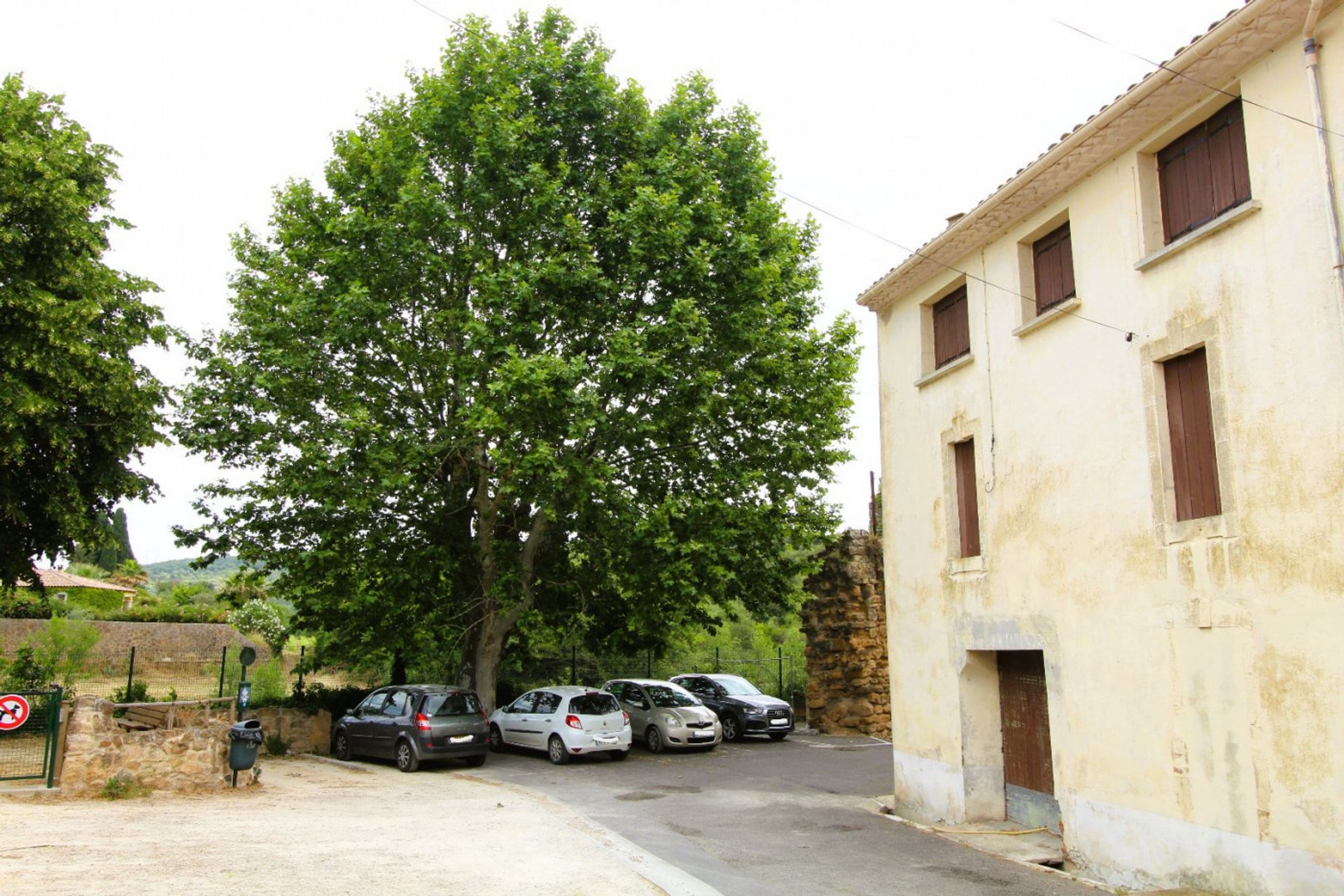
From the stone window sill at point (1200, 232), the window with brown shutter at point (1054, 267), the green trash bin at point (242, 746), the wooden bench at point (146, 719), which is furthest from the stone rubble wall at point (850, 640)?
the wooden bench at point (146, 719)

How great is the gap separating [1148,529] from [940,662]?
4369mm

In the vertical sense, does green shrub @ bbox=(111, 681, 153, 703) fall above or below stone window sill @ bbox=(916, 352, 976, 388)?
below

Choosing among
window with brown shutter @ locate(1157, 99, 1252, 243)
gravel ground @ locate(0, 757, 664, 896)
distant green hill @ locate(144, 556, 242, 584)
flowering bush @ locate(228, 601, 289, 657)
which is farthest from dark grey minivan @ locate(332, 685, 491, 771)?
distant green hill @ locate(144, 556, 242, 584)

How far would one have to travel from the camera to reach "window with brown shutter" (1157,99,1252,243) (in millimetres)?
8789

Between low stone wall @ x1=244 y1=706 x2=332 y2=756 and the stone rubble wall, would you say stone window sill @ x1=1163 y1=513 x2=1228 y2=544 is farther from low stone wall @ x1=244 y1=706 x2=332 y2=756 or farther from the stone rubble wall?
low stone wall @ x1=244 y1=706 x2=332 y2=756

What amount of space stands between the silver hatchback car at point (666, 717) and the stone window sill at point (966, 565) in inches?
375

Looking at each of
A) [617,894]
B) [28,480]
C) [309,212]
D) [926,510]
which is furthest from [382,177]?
[617,894]

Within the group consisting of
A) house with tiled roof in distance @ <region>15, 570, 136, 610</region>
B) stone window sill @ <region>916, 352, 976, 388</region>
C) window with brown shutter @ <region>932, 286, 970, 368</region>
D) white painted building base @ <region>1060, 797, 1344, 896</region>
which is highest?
window with brown shutter @ <region>932, 286, 970, 368</region>

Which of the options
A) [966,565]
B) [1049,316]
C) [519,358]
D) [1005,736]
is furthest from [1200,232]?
[519,358]

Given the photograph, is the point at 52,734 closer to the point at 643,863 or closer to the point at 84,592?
the point at 643,863

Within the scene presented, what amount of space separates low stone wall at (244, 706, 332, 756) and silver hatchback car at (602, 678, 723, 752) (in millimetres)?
6450

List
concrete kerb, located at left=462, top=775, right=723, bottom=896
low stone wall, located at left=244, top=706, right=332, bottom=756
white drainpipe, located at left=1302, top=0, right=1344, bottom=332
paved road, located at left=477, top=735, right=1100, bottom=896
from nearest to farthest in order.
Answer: white drainpipe, located at left=1302, top=0, right=1344, bottom=332, concrete kerb, located at left=462, top=775, right=723, bottom=896, paved road, located at left=477, top=735, right=1100, bottom=896, low stone wall, located at left=244, top=706, right=332, bottom=756

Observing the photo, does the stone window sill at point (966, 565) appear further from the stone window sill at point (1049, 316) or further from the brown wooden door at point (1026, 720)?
the stone window sill at point (1049, 316)

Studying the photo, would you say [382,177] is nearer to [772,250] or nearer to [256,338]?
[256,338]
